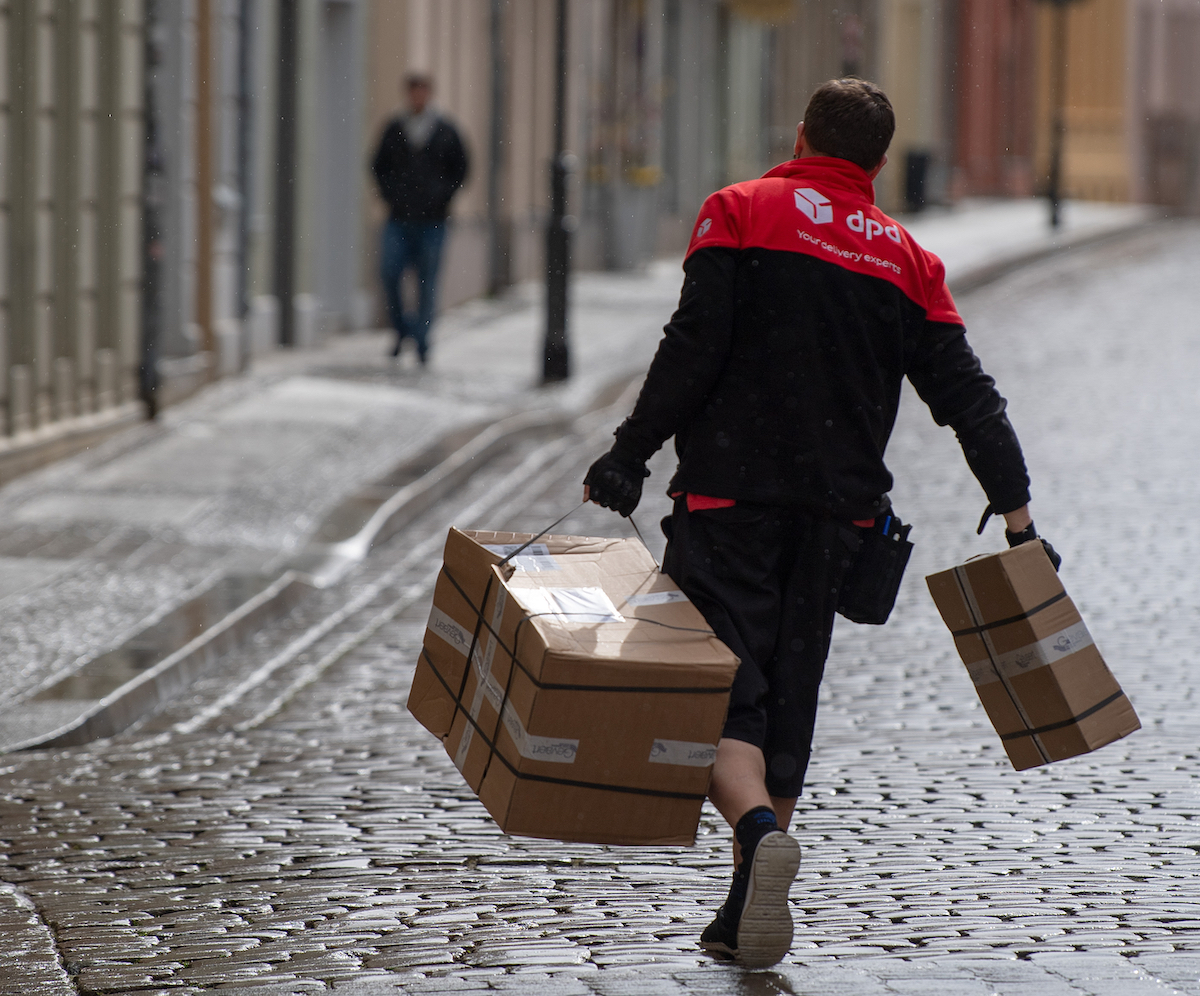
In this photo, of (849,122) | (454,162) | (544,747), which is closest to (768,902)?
(544,747)

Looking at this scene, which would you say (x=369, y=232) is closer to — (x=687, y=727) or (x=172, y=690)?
(x=172, y=690)

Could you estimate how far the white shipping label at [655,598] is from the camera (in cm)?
411

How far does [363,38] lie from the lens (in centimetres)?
1767

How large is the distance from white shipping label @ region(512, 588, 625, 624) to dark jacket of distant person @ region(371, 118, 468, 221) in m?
11.1

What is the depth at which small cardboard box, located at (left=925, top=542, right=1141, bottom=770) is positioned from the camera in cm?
424

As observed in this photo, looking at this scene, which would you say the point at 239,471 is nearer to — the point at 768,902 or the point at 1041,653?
the point at 1041,653

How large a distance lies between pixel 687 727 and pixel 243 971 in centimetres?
103

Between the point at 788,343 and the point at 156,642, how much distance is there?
374cm

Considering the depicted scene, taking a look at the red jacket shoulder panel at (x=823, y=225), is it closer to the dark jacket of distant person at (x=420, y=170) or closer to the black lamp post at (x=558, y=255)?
the black lamp post at (x=558, y=255)

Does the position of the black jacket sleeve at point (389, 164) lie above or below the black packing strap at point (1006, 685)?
above

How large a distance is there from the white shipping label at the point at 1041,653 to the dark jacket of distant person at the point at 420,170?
11025 millimetres

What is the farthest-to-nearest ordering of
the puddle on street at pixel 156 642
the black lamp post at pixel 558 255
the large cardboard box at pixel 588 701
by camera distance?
the black lamp post at pixel 558 255, the puddle on street at pixel 156 642, the large cardboard box at pixel 588 701

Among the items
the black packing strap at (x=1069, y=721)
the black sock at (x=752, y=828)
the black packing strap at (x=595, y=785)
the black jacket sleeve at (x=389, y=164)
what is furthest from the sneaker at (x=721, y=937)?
the black jacket sleeve at (x=389, y=164)

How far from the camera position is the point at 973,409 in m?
4.34
